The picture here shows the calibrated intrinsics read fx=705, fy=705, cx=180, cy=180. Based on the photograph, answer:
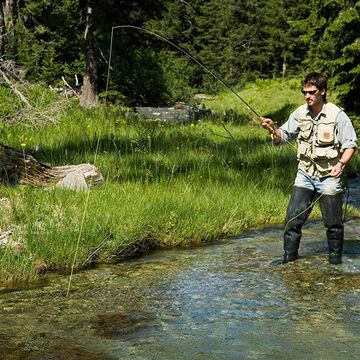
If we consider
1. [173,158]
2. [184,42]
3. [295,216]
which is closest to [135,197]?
[295,216]

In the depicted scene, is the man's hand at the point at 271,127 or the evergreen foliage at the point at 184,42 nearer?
the man's hand at the point at 271,127

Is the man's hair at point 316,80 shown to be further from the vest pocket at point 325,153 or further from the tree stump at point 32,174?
the tree stump at point 32,174

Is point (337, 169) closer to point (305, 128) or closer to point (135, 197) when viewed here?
point (305, 128)

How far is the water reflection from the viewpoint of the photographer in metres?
4.70

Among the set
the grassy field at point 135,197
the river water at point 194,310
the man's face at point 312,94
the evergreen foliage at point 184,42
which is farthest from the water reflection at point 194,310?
the evergreen foliage at point 184,42

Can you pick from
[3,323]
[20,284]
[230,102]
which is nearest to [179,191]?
[20,284]

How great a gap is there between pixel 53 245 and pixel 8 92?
1098 cm

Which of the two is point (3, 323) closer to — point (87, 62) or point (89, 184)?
point (89, 184)

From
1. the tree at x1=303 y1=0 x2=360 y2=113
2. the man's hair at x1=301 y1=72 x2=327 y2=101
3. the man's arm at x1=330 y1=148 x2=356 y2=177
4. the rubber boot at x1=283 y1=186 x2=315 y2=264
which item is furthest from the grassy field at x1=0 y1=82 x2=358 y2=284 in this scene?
the tree at x1=303 y1=0 x2=360 y2=113

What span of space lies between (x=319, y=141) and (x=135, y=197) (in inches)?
102

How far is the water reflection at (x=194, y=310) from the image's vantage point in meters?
4.70

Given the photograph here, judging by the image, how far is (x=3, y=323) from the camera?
205 inches

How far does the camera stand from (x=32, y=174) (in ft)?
31.0

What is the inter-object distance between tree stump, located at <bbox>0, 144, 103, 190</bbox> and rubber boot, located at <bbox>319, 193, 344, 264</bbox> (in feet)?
10.8
